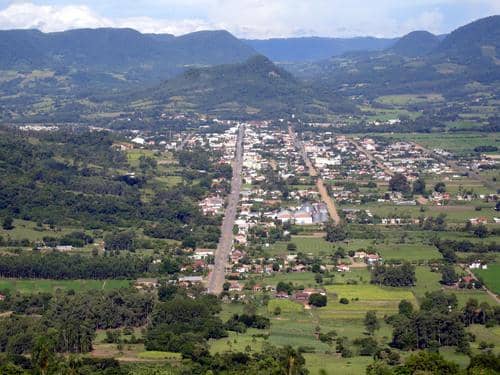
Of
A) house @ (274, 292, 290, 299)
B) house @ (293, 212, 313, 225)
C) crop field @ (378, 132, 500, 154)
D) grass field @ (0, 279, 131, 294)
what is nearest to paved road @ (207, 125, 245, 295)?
house @ (274, 292, 290, 299)

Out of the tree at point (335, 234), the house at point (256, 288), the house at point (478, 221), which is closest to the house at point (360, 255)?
the tree at point (335, 234)

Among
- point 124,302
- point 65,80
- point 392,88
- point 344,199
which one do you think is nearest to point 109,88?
point 65,80

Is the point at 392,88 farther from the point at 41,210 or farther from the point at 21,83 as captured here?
the point at 41,210

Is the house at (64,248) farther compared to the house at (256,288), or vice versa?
the house at (64,248)

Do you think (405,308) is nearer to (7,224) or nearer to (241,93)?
(7,224)

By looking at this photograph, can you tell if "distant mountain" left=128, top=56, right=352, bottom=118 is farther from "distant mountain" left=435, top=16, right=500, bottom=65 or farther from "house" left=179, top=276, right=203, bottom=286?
"house" left=179, top=276, right=203, bottom=286

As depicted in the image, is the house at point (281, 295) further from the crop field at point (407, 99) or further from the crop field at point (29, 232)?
the crop field at point (407, 99)

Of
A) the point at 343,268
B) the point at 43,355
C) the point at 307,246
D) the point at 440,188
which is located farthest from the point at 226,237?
the point at 43,355
